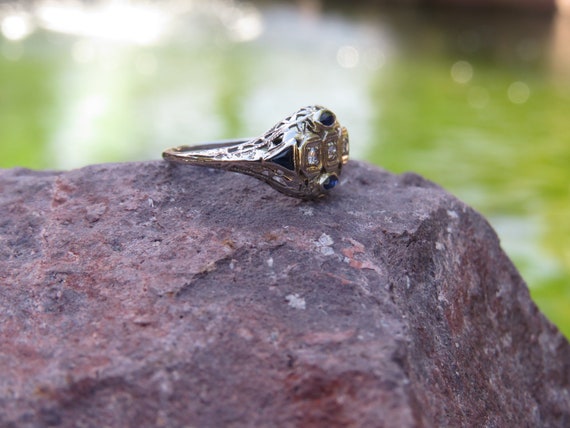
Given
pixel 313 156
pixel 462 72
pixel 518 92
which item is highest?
pixel 313 156

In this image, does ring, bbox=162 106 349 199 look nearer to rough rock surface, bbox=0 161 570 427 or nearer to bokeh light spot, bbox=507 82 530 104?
rough rock surface, bbox=0 161 570 427

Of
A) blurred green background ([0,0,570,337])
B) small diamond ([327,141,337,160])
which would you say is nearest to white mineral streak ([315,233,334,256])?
small diamond ([327,141,337,160])

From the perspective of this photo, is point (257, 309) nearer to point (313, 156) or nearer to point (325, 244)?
point (325, 244)

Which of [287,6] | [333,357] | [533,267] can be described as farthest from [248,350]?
[287,6]

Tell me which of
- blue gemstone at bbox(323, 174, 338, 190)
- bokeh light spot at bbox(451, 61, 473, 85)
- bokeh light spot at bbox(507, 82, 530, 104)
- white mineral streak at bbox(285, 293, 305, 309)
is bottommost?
bokeh light spot at bbox(507, 82, 530, 104)

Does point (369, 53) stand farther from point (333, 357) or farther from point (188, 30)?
point (333, 357)

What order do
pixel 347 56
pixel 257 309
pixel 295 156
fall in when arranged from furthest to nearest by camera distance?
pixel 347 56 < pixel 295 156 < pixel 257 309

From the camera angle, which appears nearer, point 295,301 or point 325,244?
point 295,301

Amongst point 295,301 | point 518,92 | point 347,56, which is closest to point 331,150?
point 295,301
